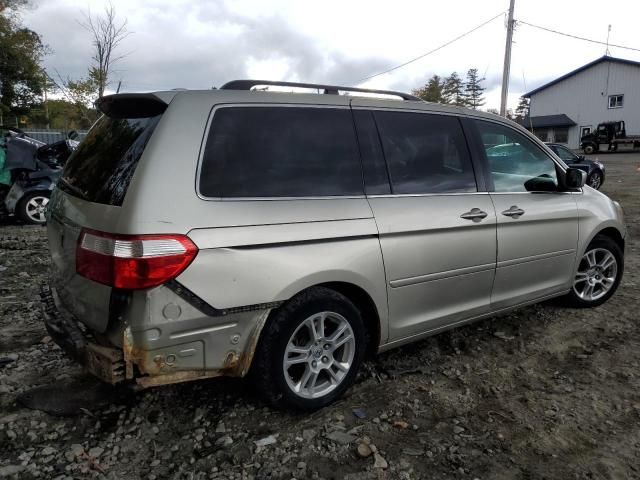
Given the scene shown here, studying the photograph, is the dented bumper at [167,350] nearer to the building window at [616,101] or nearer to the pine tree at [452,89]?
the building window at [616,101]

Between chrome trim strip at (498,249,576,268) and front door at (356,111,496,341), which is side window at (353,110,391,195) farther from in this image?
chrome trim strip at (498,249,576,268)

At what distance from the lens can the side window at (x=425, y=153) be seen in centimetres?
301

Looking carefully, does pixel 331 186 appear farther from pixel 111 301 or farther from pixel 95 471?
pixel 95 471

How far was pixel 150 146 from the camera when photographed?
226 centimetres

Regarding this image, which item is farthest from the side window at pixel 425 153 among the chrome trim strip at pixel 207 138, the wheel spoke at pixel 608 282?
the wheel spoke at pixel 608 282

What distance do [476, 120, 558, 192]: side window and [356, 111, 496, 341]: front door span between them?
0.87ft

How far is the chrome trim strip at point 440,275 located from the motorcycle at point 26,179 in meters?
7.23

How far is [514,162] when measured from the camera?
12.6 feet

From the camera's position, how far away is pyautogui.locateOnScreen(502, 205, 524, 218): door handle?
11.3 feet

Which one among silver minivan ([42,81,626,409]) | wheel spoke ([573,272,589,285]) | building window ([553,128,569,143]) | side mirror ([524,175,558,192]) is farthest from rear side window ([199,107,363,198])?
building window ([553,128,569,143])

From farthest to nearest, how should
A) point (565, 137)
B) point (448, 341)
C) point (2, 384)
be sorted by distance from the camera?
point (565, 137)
point (448, 341)
point (2, 384)

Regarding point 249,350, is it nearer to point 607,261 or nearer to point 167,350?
point 167,350

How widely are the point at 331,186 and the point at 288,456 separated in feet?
4.73

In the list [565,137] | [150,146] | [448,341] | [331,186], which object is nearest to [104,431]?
[150,146]
